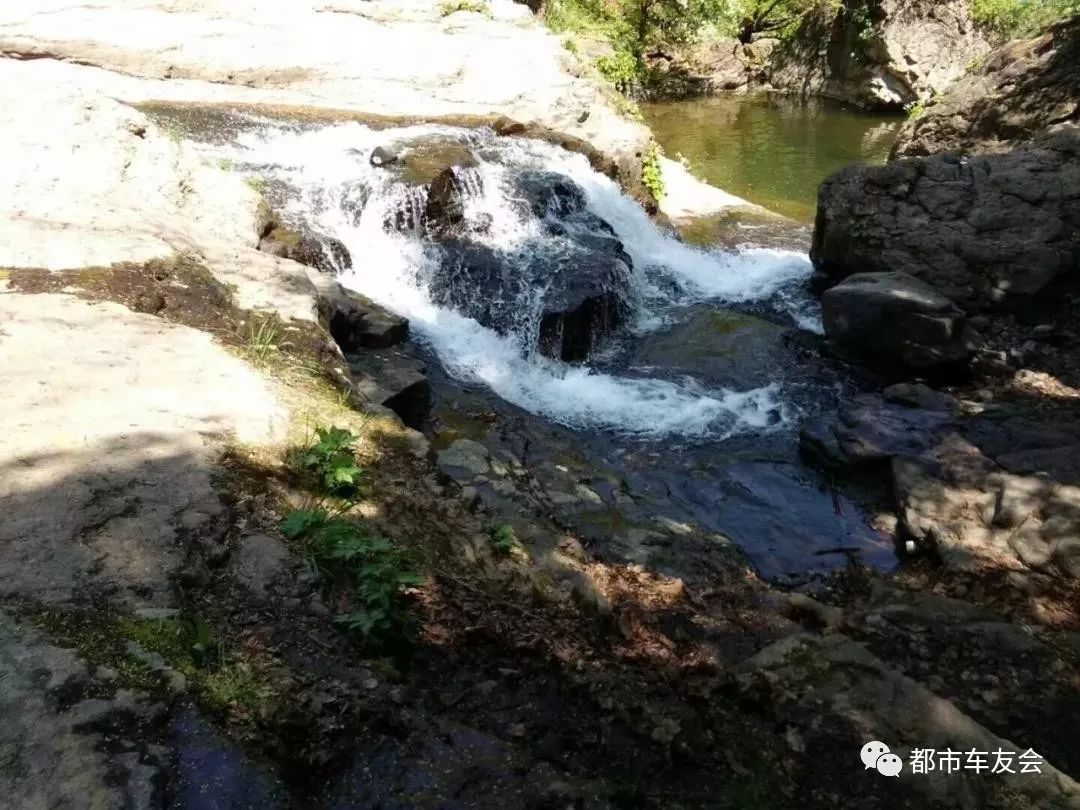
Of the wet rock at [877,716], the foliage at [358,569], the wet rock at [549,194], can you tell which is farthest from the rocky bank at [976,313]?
the foliage at [358,569]

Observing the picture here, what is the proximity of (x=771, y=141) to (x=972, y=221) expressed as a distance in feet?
36.1

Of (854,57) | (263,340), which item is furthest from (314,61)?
(854,57)

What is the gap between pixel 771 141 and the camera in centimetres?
1914

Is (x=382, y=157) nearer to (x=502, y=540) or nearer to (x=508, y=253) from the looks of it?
(x=508, y=253)

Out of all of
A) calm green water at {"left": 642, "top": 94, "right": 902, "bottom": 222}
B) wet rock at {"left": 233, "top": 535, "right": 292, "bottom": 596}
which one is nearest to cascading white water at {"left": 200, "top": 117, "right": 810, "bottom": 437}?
calm green water at {"left": 642, "top": 94, "right": 902, "bottom": 222}

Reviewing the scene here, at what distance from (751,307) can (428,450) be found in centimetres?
685

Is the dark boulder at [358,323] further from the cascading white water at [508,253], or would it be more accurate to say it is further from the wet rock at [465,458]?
the wet rock at [465,458]

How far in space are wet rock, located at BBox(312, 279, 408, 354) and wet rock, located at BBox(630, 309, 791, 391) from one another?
265 cm

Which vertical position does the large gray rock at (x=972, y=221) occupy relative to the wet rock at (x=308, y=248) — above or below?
above

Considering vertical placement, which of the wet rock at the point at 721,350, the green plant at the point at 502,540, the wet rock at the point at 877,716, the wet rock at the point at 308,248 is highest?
the wet rock at the point at 308,248

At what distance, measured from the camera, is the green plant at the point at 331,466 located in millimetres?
3650

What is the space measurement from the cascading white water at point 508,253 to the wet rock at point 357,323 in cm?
70

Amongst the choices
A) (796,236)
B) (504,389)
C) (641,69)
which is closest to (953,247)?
(796,236)

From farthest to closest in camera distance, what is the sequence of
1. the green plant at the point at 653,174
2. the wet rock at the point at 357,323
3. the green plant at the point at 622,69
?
the green plant at the point at 622,69 → the green plant at the point at 653,174 → the wet rock at the point at 357,323
